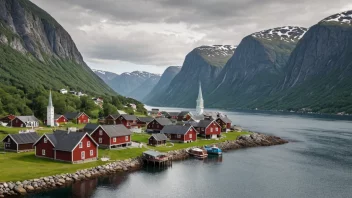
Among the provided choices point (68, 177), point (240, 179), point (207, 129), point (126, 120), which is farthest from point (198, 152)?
point (126, 120)

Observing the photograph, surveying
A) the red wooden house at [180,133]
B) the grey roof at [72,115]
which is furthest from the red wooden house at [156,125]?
the grey roof at [72,115]

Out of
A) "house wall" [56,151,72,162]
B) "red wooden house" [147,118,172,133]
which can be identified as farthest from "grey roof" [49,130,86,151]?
"red wooden house" [147,118,172,133]

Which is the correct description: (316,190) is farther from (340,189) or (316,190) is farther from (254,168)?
(254,168)

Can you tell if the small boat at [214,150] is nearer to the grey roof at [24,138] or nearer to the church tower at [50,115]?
the grey roof at [24,138]

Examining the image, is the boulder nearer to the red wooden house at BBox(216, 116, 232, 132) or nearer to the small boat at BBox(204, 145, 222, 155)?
the small boat at BBox(204, 145, 222, 155)

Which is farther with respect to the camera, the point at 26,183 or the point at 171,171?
the point at 171,171

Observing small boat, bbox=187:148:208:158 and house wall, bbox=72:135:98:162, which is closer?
house wall, bbox=72:135:98:162

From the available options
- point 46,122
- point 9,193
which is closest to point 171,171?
point 9,193
